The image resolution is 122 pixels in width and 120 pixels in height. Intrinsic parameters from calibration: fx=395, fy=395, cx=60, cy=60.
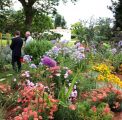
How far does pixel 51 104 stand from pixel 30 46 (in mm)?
9952

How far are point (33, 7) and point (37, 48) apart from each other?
73.9 ft

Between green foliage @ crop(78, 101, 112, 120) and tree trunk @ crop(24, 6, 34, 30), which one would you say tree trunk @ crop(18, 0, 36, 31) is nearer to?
tree trunk @ crop(24, 6, 34, 30)

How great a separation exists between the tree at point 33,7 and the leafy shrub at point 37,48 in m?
19.4

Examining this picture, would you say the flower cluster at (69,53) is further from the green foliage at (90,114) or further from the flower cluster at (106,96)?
the green foliage at (90,114)

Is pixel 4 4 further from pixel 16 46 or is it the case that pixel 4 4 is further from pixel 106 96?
pixel 106 96

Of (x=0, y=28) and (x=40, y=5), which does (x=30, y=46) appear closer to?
(x=0, y=28)

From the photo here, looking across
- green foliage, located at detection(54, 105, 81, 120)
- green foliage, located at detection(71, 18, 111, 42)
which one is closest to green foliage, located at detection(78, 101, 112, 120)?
green foliage, located at detection(54, 105, 81, 120)

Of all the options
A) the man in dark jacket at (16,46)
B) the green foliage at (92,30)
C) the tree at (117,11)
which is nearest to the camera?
the man in dark jacket at (16,46)

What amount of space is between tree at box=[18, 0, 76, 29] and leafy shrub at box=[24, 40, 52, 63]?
63.8 ft

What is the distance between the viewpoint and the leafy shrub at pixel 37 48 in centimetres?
1590

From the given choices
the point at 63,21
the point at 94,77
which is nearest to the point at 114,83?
the point at 94,77

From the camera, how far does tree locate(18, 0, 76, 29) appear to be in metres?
37.0

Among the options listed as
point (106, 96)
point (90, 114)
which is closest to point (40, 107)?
point (90, 114)

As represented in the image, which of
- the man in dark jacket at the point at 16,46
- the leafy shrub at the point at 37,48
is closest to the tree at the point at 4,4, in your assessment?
the leafy shrub at the point at 37,48
